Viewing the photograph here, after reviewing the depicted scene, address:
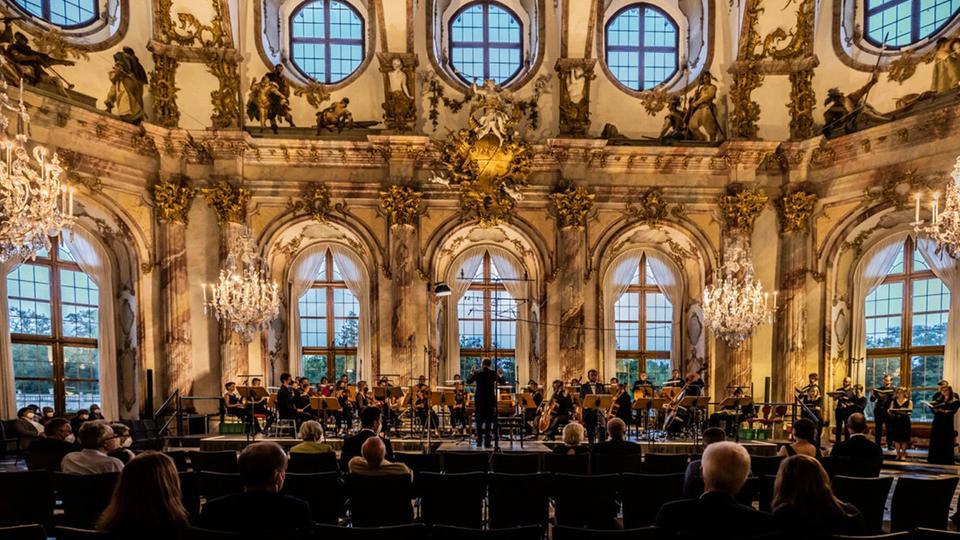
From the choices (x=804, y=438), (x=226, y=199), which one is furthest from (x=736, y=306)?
(x=226, y=199)

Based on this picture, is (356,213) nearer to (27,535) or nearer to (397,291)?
(397,291)

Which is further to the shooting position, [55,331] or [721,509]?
[55,331]

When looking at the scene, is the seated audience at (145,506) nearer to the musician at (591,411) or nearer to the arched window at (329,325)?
the musician at (591,411)

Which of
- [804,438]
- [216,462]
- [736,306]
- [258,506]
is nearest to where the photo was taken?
[258,506]

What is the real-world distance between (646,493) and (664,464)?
1168mm

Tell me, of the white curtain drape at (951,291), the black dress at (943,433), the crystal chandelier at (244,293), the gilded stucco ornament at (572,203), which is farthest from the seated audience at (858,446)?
the crystal chandelier at (244,293)

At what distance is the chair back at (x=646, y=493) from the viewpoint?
4984mm

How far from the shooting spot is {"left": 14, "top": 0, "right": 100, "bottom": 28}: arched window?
13.5 m

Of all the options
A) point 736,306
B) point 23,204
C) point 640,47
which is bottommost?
point 736,306

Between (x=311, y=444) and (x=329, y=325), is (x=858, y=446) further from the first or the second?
(x=329, y=325)

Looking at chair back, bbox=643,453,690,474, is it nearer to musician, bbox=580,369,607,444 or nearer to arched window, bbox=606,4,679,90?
musician, bbox=580,369,607,444

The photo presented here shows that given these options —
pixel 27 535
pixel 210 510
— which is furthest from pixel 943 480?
pixel 27 535

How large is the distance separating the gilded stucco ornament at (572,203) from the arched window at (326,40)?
6033 millimetres

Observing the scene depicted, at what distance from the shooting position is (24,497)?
4707mm
